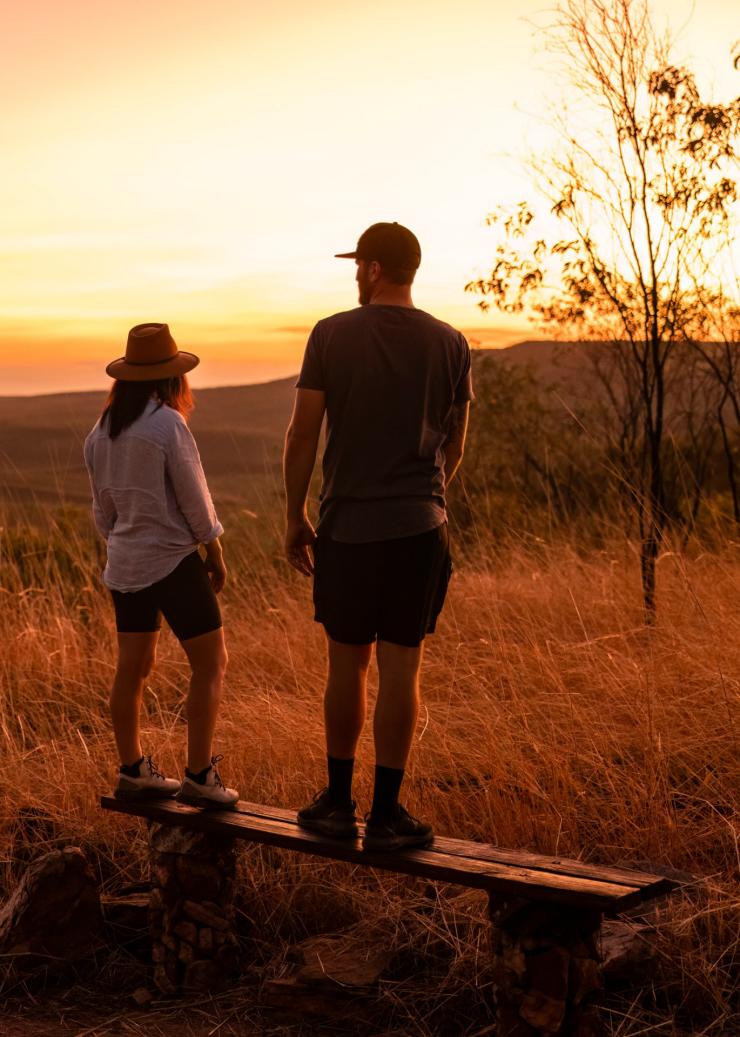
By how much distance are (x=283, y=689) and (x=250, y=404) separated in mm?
80174

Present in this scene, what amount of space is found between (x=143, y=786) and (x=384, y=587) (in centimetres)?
133

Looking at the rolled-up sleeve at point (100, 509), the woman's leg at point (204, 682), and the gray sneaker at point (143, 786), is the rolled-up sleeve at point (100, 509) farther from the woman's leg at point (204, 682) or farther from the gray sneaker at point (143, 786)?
the gray sneaker at point (143, 786)

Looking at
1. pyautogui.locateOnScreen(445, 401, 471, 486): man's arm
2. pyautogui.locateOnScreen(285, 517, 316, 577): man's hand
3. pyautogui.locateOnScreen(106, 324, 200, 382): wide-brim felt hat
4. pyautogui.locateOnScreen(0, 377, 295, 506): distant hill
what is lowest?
pyautogui.locateOnScreen(0, 377, 295, 506): distant hill

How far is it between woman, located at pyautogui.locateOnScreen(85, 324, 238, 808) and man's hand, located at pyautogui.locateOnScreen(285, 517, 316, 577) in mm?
344

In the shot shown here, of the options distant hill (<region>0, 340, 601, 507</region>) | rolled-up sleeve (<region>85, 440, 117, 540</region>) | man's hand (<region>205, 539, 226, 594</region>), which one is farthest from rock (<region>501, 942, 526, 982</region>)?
→ distant hill (<region>0, 340, 601, 507</region>)

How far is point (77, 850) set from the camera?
14.7 ft

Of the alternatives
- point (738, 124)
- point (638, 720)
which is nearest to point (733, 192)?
point (738, 124)

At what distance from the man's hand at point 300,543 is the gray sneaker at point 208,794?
34.4 inches

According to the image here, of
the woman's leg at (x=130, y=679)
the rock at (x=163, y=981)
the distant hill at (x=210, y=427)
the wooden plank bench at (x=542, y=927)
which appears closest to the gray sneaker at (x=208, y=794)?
the woman's leg at (x=130, y=679)

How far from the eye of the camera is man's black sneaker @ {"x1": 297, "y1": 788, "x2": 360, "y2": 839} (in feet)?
12.5

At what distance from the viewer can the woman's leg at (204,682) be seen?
4012mm

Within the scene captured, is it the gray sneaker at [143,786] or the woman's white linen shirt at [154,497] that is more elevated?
the woman's white linen shirt at [154,497]

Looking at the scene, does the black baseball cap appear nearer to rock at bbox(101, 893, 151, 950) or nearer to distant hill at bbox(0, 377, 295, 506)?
rock at bbox(101, 893, 151, 950)

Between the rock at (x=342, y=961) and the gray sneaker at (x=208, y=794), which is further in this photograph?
the gray sneaker at (x=208, y=794)
